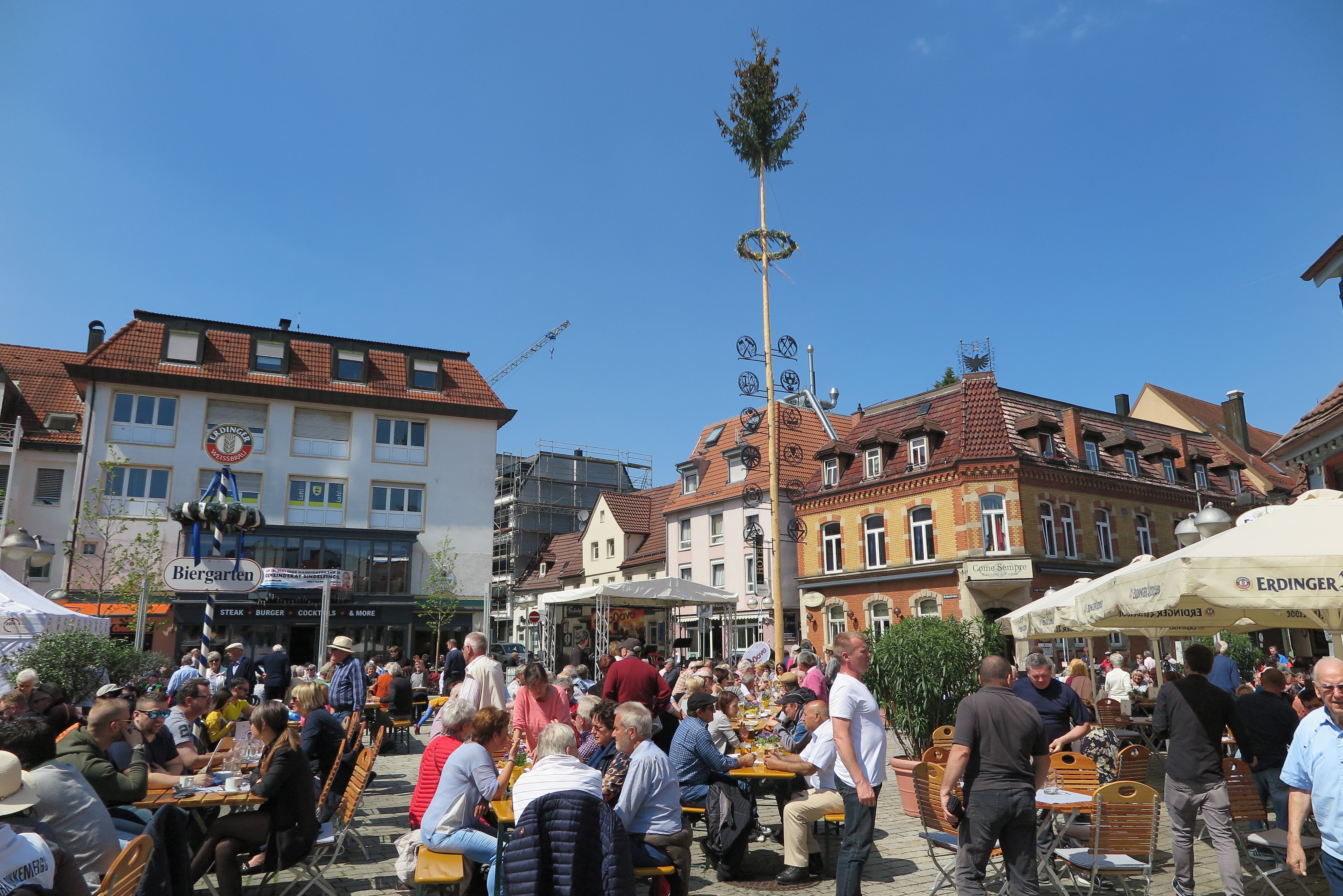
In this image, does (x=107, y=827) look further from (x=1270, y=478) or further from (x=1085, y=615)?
(x=1270, y=478)

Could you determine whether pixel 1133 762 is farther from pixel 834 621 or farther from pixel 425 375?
pixel 425 375

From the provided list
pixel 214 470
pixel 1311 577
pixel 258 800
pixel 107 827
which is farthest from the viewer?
pixel 214 470

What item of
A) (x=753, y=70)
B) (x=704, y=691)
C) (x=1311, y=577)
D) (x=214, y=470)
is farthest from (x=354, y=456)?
(x=1311, y=577)

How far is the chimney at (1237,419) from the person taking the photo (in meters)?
43.9

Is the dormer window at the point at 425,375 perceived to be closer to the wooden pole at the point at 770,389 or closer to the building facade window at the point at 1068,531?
the wooden pole at the point at 770,389

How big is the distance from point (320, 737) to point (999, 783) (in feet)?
19.5

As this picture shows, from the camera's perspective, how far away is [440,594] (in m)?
34.2

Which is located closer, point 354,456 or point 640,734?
point 640,734

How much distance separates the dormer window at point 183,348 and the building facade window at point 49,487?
483 cm

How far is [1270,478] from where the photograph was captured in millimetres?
41156

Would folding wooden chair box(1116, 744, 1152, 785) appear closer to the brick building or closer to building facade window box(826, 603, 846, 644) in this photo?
the brick building

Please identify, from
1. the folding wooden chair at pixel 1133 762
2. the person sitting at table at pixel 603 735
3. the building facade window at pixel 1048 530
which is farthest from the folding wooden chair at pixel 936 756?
the building facade window at pixel 1048 530

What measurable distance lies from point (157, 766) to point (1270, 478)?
48009 mm

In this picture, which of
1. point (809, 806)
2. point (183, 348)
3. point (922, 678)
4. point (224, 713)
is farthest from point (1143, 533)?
point (183, 348)
